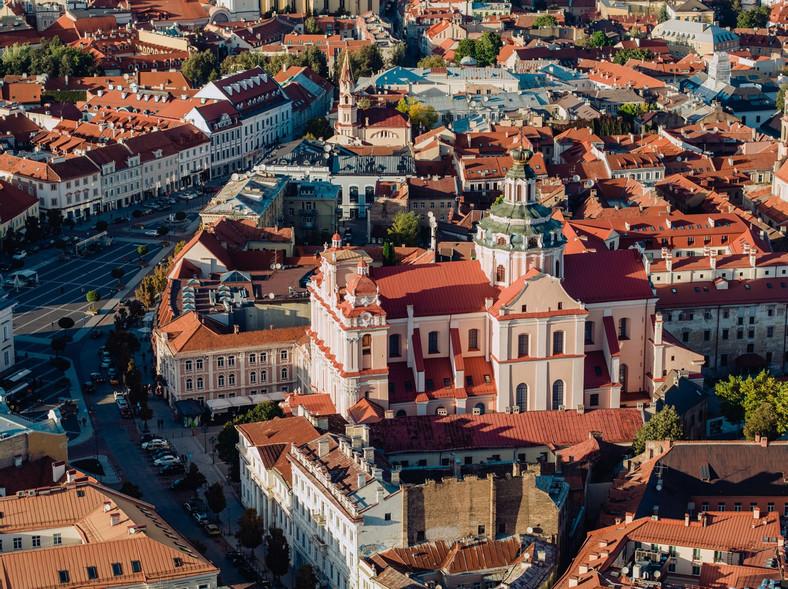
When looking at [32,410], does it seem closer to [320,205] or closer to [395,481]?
[395,481]

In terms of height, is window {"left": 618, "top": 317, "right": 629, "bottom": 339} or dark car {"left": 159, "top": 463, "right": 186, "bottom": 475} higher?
window {"left": 618, "top": 317, "right": 629, "bottom": 339}

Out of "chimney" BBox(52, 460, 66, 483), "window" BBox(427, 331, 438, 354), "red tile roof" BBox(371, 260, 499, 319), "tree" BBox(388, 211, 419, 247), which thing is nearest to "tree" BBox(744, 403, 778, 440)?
"red tile roof" BBox(371, 260, 499, 319)

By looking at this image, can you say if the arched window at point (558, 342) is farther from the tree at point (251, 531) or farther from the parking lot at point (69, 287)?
the parking lot at point (69, 287)

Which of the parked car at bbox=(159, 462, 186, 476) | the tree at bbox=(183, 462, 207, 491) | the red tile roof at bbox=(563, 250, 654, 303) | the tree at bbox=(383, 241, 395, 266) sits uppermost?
the red tile roof at bbox=(563, 250, 654, 303)

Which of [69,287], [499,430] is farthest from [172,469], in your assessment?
[69,287]

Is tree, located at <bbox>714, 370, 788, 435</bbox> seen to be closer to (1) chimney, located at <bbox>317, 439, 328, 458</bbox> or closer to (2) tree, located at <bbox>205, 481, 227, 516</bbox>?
(1) chimney, located at <bbox>317, 439, 328, 458</bbox>

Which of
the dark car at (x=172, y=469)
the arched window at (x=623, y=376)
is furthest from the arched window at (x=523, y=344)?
the dark car at (x=172, y=469)
